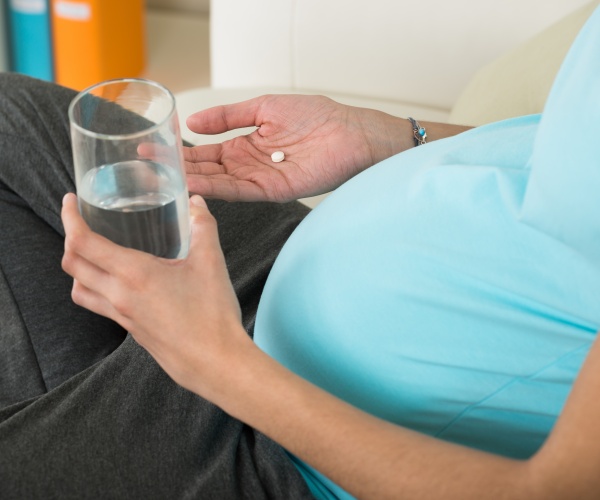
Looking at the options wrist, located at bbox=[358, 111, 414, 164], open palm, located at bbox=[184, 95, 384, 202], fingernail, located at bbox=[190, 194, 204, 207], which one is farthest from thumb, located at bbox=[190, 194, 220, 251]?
wrist, located at bbox=[358, 111, 414, 164]

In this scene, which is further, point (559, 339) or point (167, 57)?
point (167, 57)

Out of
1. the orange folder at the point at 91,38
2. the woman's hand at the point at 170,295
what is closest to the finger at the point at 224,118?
the woman's hand at the point at 170,295

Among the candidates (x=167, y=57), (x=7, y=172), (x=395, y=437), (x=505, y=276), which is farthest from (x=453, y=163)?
(x=167, y=57)

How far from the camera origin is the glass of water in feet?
1.99

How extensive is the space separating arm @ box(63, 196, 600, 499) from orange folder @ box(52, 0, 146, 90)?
1.58 metres

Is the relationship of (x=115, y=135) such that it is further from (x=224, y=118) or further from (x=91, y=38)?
(x=91, y=38)

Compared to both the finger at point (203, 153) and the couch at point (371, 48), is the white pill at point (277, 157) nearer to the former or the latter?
the finger at point (203, 153)

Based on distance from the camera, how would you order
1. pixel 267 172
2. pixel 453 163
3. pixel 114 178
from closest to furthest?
pixel 114 178, pixel 453 163, pixel 267 172

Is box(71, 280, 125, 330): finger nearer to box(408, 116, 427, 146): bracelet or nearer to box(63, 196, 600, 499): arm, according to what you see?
box(63, 196, 600, 499): arm

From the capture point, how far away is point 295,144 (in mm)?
1030

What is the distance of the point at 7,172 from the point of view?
104 centimetres

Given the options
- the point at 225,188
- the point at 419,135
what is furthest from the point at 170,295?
the point at 419,135

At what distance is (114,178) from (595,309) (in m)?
0.39

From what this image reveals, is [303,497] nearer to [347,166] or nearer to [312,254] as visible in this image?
[312,254]
